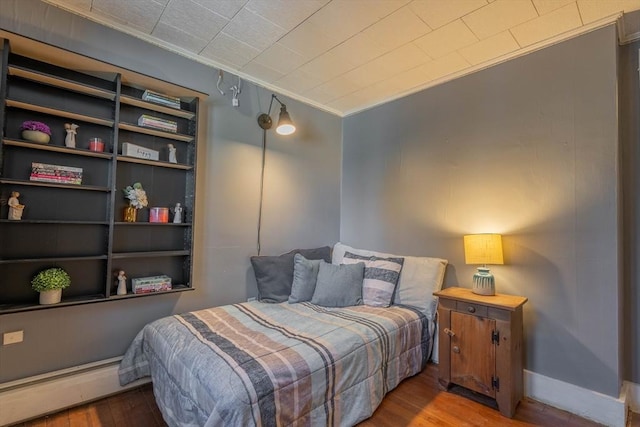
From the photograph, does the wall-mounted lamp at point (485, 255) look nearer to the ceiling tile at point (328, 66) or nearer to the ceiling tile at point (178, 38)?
the ceiling tile at point (328, 66)

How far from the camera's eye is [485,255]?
2207mm

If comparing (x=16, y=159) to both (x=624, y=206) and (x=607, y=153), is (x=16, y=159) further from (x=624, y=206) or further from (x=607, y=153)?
(x=624, y=206)

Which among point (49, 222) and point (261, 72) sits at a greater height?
point (261, 72)

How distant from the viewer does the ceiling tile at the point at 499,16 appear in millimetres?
1861

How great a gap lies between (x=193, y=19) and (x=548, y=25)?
2.42m

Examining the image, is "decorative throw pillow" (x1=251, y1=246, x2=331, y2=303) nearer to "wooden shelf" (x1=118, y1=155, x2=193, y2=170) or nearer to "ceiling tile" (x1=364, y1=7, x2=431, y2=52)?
"wooden shelf" (x1=118, y1=155, x2=193, y2=170)

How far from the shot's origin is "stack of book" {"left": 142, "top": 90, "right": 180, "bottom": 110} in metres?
2.21

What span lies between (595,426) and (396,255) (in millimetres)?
1765

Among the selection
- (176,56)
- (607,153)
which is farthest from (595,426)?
(176,56)

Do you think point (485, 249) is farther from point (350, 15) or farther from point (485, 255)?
point (350, 15)

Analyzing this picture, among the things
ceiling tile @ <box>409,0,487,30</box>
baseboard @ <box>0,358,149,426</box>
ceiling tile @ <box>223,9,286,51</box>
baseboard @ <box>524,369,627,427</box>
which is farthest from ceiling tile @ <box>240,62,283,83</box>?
baseboard @ <box>524,369,627,427</box>

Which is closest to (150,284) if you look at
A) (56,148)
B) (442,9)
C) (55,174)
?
(55,174)

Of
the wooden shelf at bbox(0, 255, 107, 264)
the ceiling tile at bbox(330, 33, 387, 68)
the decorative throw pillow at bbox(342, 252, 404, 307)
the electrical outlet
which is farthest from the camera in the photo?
the decorative throw pillow at bbox(342, 252, 404, 307)

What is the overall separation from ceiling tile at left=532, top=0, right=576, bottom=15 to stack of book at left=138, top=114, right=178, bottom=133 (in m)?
2.59
